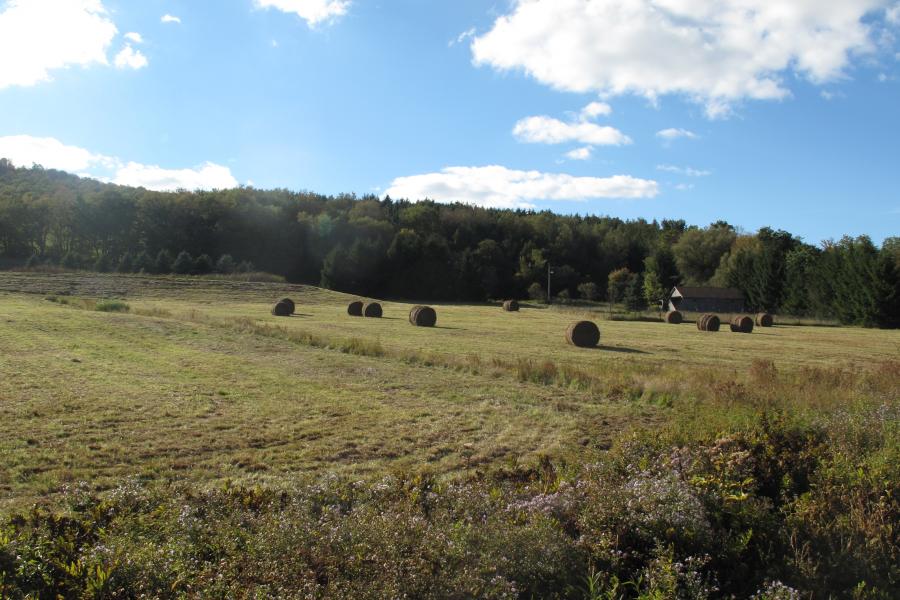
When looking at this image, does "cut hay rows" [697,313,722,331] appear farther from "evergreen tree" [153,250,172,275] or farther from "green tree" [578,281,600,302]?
"evergreen tree" [153,250,172,275]

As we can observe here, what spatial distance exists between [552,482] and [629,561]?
1.74 meters

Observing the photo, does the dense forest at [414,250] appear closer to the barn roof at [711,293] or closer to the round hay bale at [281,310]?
the barn roof at [711,293]

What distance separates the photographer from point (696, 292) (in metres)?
83.2

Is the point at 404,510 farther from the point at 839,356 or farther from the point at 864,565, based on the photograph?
the point at 839,356

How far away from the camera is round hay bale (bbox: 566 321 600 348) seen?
29.0 meters

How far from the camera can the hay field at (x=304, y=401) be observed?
28.2 feet

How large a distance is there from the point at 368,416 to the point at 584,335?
19.0 metres

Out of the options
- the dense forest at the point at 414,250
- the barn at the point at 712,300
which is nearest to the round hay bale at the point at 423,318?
the dense forest at the point at 414,250

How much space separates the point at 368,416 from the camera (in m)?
11.7

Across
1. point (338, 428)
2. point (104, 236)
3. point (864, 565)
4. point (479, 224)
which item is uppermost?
point (479, 224)

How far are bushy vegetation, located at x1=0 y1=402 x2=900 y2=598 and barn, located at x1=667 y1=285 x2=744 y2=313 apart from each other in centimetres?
8048

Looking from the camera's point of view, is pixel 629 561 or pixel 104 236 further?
pixel 104 236

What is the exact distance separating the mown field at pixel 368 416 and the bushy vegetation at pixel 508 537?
2.6 inches

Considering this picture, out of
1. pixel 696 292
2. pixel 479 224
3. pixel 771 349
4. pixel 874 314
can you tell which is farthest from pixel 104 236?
pixel 874 314
